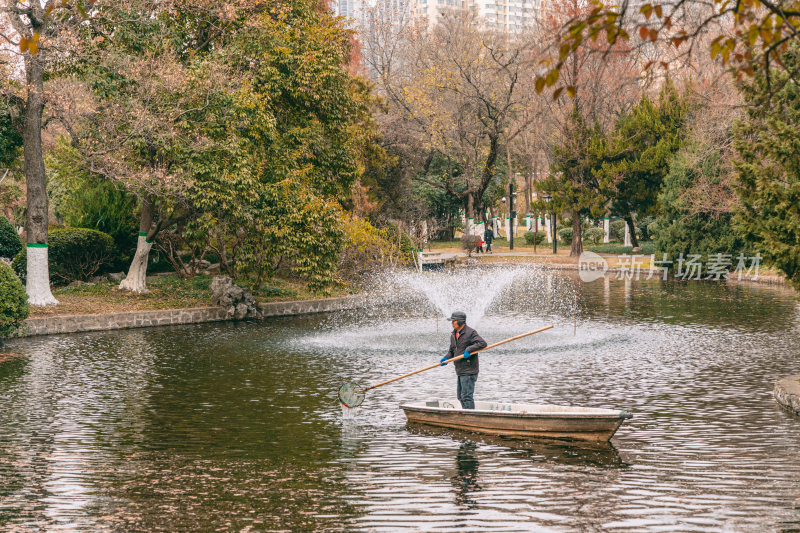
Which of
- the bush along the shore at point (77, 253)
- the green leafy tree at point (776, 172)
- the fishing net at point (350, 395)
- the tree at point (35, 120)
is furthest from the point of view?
the bush along the shore at point (77, 253)

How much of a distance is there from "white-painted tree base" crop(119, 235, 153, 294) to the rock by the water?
128 inches

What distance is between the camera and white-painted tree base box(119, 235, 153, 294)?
32.3 metres

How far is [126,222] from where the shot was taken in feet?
120

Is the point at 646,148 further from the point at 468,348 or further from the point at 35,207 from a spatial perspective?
the point at 468,348

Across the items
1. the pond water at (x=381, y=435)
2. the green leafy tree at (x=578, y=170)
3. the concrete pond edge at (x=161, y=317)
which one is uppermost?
the green leafy tree at (x=578, y=170)

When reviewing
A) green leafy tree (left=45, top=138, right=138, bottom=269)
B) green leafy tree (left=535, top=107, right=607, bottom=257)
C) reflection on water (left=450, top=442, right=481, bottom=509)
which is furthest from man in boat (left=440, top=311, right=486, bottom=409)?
green leafy tree (left=535, top=107, right=607, bottom=257)

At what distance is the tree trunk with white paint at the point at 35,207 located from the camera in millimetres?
27828

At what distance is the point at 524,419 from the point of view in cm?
1359

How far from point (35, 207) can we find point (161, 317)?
18.0ft

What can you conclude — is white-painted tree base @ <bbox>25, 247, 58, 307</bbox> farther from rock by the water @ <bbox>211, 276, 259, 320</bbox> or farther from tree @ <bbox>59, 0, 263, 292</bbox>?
rock by the water @ <bbox>211, 276, 259, 320</bbox>

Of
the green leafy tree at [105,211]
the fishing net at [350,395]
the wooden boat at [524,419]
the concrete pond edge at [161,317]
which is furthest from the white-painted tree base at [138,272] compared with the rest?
the wooden boat at [524,419]

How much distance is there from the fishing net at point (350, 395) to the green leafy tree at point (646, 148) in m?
40.5

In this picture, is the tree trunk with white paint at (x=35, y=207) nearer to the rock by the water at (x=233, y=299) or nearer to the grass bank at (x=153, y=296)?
the grass bank at (x=153, y=296)

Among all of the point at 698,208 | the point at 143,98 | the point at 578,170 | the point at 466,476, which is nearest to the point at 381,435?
the point at 466,476
